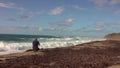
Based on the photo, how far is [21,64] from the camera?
1970 centimetres

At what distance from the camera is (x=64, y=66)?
19.0 meters

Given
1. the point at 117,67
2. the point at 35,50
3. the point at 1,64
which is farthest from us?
the point at 35,50

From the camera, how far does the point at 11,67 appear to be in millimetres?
18469

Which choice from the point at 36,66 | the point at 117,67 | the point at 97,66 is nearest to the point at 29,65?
the point at 36,66

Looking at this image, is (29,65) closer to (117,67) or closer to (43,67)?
(43,67)

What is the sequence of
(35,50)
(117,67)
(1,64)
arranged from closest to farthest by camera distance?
(117,67), (1,64), (35,50)

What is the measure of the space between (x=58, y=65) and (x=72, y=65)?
1025mm

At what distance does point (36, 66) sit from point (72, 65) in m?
2.65

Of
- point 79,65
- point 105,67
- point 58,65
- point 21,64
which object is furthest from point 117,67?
point 21,64

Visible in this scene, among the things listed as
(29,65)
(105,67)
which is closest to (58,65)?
(29,65)

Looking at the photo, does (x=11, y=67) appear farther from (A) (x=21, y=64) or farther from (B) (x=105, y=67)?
(B) (x=105, y=67)

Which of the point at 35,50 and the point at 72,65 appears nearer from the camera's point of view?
the point at 72,65

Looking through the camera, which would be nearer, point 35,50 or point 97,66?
point 97,66

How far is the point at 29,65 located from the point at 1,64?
6.81 feet
